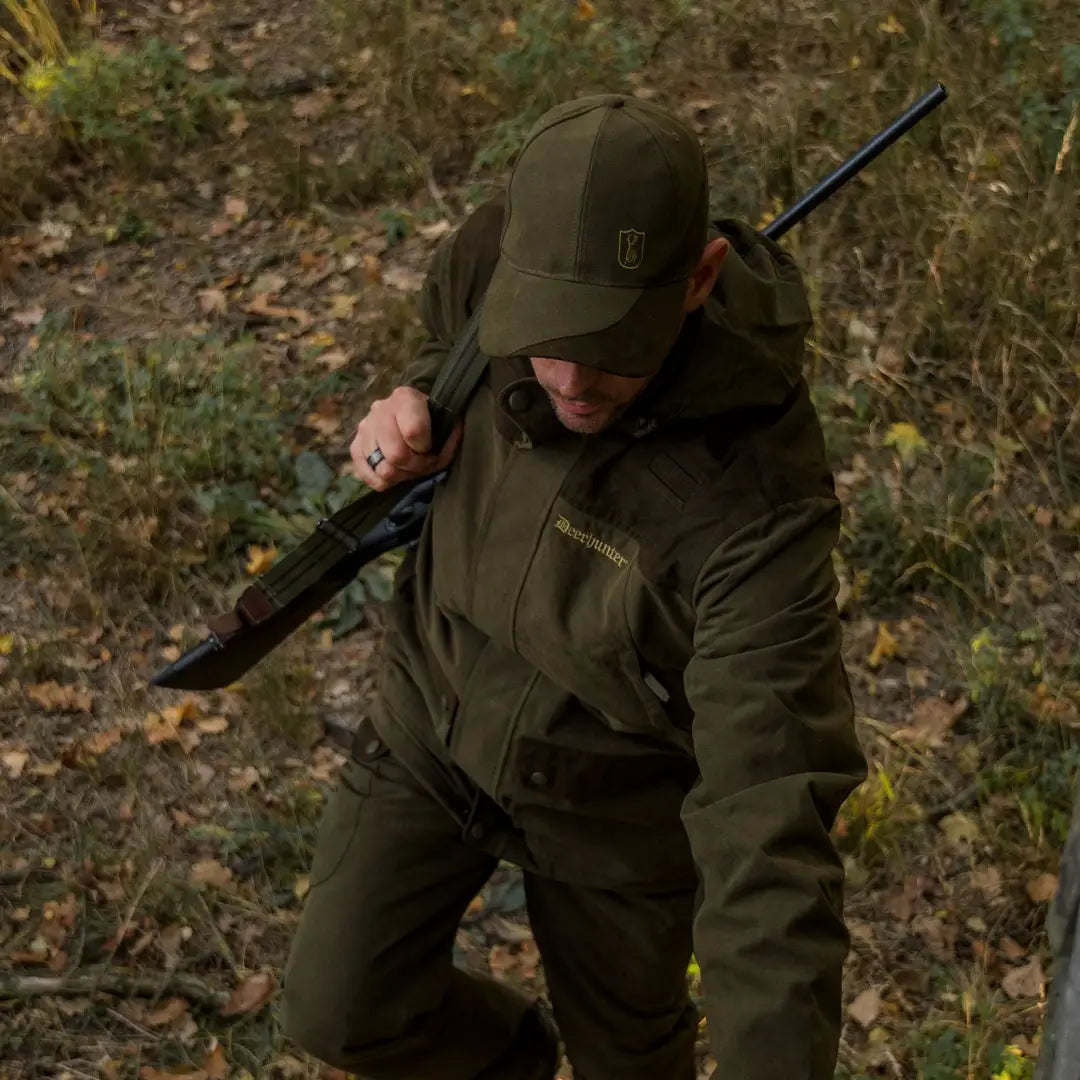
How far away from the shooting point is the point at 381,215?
620 centimetres

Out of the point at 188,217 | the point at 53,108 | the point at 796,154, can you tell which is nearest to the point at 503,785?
the point at 796,154

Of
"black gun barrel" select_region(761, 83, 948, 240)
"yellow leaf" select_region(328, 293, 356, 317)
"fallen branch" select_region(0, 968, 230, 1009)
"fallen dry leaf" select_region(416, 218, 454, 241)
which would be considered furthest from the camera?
"fallen dry leaf" select_region(416, 218, 454, 241)

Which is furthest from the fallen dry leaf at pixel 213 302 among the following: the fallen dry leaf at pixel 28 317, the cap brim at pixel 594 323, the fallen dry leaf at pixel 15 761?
the cap brim at pixel 594 323

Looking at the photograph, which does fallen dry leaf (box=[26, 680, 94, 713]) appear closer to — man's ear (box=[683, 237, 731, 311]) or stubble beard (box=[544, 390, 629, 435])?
stubble beard (box=[544, 390, 629, 435])

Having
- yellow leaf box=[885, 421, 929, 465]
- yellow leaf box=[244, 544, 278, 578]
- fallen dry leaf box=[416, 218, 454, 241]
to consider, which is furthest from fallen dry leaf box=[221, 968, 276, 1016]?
fallen dry leaf box=[416, 218, 454, 241]

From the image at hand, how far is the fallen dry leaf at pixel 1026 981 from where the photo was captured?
364 cm

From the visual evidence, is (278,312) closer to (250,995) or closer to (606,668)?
(250,995)

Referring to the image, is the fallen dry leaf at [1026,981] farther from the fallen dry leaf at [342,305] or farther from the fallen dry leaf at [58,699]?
the fallen dry leaf at [342,305]

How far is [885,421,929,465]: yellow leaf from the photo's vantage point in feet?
15.8

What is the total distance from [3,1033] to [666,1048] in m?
1.88

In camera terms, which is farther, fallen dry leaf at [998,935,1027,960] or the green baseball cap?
fallen dry leaf at [998,935,1027,960]

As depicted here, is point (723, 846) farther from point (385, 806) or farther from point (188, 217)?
point (188, 217)

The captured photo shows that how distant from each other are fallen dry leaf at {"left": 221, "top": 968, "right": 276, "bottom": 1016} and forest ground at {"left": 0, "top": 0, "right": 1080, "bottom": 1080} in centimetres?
1

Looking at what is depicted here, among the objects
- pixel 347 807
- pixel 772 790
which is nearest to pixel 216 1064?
pixel 347 807
